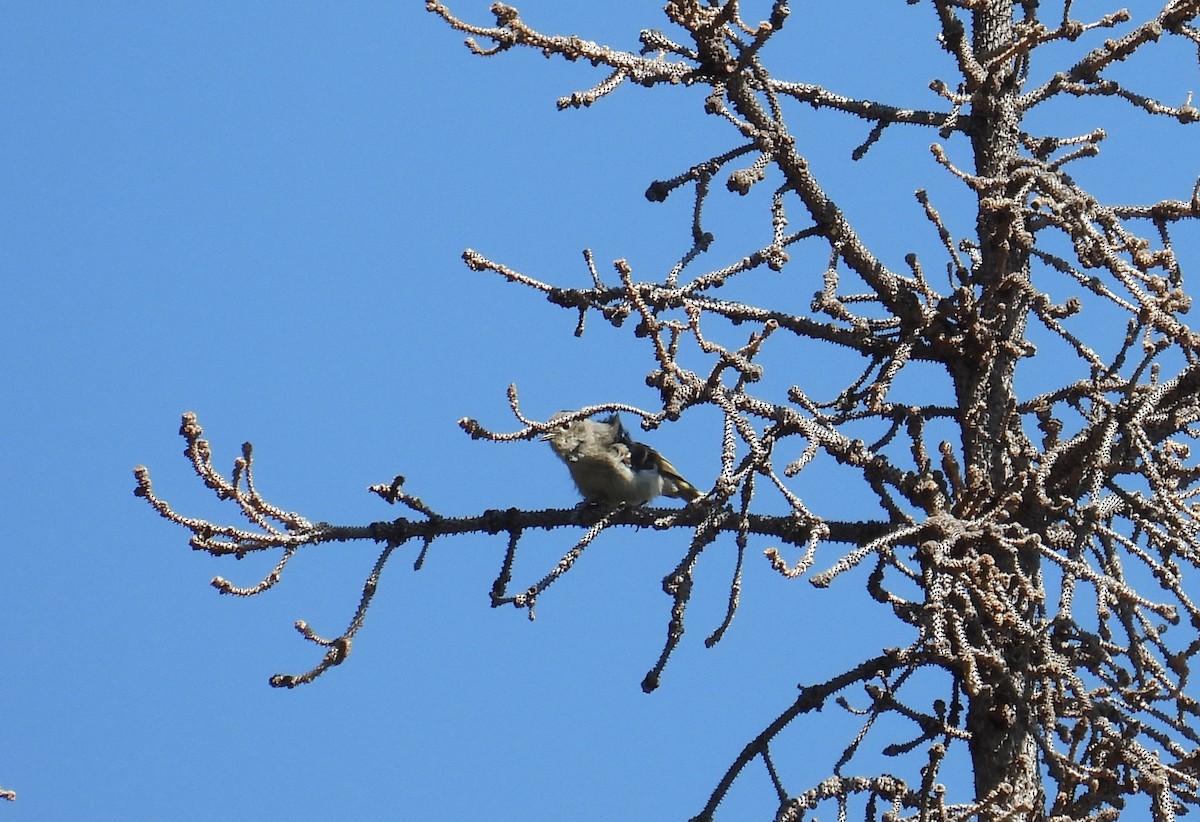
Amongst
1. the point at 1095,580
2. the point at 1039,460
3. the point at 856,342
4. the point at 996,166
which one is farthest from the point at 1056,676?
the point at 996,166

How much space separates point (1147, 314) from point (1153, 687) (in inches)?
47.2

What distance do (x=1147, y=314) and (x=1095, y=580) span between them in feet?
2.64

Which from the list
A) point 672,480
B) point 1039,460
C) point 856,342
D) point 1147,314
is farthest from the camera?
point 672,480

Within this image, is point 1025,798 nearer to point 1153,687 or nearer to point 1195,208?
point 1153,687

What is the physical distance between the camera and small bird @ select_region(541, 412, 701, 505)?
8055mm

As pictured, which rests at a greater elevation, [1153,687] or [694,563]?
[694,563]

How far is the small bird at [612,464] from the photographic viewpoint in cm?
805

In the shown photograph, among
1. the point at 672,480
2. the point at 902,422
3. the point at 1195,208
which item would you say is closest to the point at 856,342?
the point at 902,422

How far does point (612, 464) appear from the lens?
8.02 m

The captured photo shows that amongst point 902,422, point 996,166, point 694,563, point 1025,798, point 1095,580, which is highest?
point 996,166

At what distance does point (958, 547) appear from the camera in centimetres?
453

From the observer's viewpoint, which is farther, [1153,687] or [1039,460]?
[1039,460]

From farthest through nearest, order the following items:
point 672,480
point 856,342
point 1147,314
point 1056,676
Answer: point 672,480 → point 856,342 → point 1056,676 → point 1147,314

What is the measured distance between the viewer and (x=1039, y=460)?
5191 millimetres
